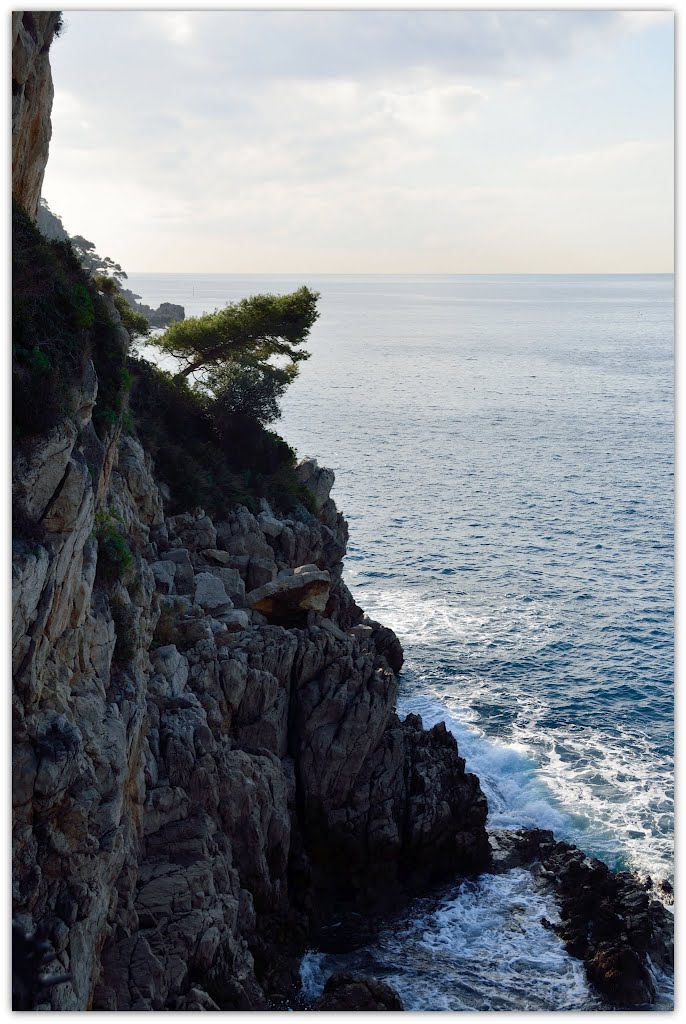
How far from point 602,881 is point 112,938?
47.5 ft

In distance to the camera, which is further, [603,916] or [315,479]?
[315,479]

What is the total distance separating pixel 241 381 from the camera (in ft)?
114

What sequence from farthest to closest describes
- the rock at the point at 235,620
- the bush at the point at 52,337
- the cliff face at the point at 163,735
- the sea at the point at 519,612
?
the rock at the point at 235,620
the sea at the point at 519,612
the bush at the point at 52,337
the cliff face at the point at 163,735

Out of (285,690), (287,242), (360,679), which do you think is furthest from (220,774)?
(287,242)

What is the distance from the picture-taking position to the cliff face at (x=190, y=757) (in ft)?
42.3

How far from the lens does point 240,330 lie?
36906 millimetres

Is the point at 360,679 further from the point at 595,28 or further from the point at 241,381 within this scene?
the point at 595,28

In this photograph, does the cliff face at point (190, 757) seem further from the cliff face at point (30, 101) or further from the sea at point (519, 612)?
the cliff face at point (30, 101)

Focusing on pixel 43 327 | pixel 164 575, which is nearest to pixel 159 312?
pixel 164 575

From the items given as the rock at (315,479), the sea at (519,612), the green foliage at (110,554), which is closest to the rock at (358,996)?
the sea at (519,612)

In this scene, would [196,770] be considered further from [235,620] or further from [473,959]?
[473,959]

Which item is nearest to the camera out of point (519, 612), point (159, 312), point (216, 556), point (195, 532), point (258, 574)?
point (216, 556)

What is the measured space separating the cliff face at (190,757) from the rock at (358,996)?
1.45 meters

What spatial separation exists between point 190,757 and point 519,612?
24716 mm
